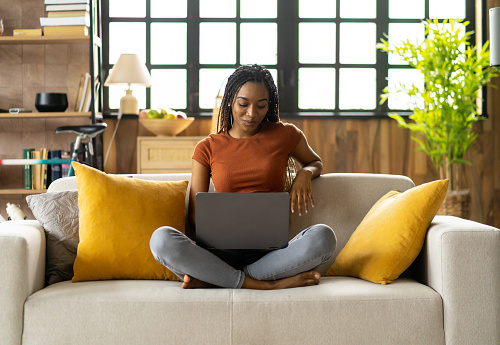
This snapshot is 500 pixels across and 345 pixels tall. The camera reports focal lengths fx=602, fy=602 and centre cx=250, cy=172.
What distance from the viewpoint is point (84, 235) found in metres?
2.10

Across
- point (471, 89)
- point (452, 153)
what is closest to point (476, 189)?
point (452, 153)

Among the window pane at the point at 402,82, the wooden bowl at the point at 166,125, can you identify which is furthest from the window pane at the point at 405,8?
the wooden bowl at the point at 166,125

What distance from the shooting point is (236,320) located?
180 cm

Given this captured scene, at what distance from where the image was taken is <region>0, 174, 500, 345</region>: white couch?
5.89 ft

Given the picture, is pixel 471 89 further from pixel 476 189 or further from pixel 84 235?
pixel 84 235

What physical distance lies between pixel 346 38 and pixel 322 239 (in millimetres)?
3163

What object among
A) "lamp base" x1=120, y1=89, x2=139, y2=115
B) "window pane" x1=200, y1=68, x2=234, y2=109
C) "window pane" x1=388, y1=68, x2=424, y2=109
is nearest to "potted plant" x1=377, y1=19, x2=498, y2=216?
"window pane" x1=388, y1=68, x2=424, y2=109

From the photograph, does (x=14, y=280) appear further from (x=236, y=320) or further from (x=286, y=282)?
(x=286, y=282)

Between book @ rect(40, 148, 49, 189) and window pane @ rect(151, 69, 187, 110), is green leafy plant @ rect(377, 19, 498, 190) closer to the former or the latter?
window pane @ rect(151, 69, 187, 110)

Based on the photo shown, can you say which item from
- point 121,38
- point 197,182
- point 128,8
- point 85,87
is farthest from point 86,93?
point 197,182

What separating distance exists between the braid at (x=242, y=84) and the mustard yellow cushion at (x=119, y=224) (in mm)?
424

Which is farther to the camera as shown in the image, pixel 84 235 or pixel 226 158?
pixel 226 158

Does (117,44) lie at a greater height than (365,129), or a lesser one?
greater

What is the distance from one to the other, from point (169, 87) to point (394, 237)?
3.11 meters
